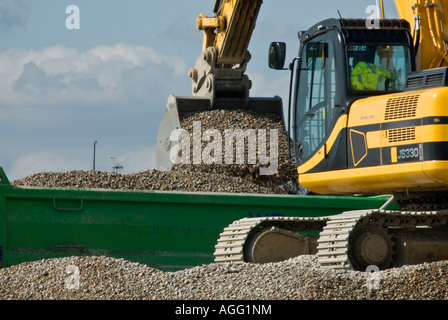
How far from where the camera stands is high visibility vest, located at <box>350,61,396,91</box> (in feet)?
30.2

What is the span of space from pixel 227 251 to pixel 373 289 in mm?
2382

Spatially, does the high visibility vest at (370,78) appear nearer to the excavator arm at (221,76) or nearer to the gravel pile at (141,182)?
the gravel pile at (141,182)

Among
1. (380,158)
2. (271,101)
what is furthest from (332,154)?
(271,101)

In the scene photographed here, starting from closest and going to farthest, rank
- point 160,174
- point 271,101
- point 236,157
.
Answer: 1. point 160,174
2. point 236,157
3. point 271,101

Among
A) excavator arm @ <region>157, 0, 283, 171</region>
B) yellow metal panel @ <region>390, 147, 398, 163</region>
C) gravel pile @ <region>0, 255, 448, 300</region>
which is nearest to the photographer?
gravel pile @ <region>0, 255, 448, 300</region>

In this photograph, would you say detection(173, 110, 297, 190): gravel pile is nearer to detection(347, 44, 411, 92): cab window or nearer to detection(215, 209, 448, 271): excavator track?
detection(215, 209, 448, 271): excavator track

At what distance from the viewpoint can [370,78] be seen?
364 inches

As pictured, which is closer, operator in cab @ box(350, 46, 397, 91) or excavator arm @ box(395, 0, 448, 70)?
operator in cab @ box(350, 46, 397, 91)

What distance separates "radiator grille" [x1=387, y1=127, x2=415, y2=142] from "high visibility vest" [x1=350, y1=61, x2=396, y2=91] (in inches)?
26.8

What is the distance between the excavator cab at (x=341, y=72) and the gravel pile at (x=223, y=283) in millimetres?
1614

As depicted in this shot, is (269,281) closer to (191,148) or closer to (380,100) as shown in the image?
(380,100)

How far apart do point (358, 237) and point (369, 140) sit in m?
1.02

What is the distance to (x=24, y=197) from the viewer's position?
9.91 meters

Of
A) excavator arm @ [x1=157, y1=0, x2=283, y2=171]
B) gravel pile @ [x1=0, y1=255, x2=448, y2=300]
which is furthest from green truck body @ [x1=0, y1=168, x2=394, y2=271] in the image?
excavator arm @ [x1=157, y1=0, x2=283, y2=171]
